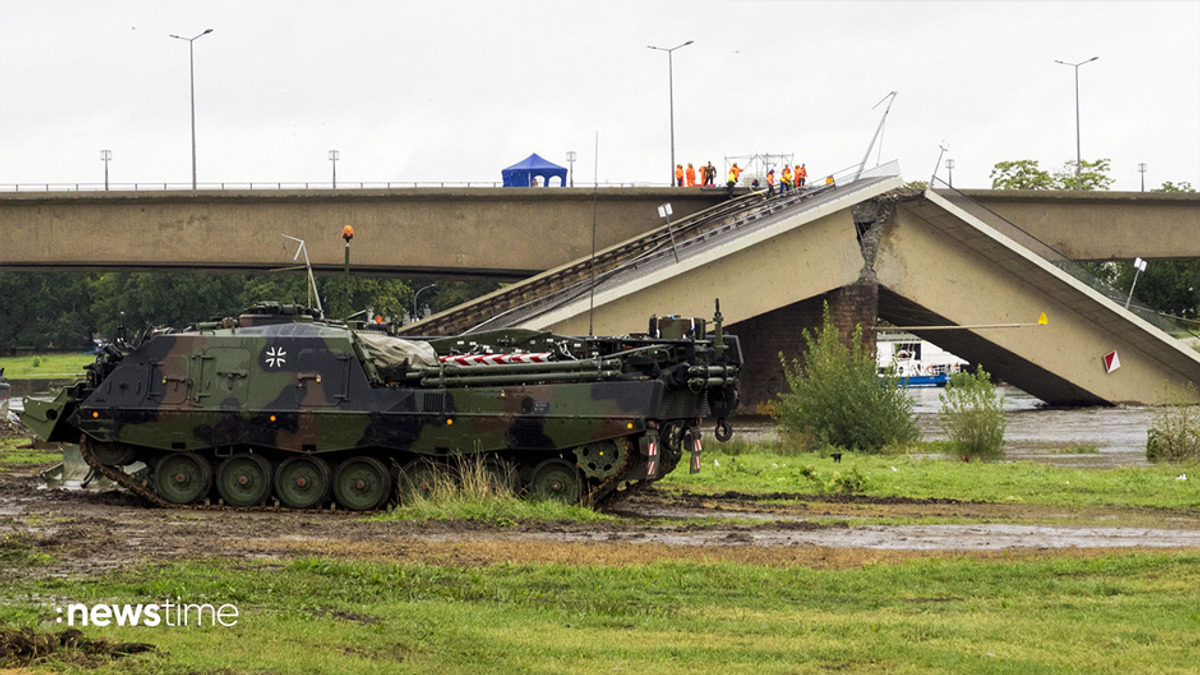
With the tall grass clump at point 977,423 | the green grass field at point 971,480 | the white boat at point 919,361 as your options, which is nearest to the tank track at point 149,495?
the green grass field at point 971,480

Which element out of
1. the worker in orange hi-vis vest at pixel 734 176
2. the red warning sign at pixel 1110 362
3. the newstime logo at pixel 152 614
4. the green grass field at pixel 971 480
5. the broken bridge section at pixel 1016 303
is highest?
the worker in orange hi-vis vest at pixel 734 176

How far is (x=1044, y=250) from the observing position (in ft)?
149

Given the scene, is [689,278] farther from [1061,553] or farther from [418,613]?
[418,613]

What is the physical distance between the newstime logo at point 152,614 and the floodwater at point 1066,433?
77.4ft

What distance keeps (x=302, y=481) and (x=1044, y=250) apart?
106 feet

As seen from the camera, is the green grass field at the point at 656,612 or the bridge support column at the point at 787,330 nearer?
the green grass field at the point at 656,612

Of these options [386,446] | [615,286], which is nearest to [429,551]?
[386,446]

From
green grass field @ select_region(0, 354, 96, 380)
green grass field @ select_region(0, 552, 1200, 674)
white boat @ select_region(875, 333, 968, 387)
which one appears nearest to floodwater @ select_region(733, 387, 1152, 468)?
green grass field @ select_region(0, 552, 1200, 674)

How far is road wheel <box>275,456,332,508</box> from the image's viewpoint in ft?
65.7

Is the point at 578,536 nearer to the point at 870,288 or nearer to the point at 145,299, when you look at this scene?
the point at 870,288

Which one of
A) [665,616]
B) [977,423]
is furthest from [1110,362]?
[665,616]

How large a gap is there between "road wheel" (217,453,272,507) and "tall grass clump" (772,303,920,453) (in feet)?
51.9

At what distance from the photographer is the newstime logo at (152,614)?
9.83m

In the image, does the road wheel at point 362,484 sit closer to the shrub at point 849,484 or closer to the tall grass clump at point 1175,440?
the shrub at point 849,484
